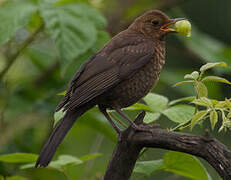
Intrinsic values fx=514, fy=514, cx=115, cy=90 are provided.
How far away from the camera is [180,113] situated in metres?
2.82

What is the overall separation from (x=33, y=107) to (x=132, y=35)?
1033mm

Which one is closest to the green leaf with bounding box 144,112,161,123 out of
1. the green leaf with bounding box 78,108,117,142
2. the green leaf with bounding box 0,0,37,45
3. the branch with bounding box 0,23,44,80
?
the green leaf with bounding box 78,108,117,142

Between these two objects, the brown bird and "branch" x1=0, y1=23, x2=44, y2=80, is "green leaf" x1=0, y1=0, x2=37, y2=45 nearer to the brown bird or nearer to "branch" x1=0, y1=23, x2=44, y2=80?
"branch" x1=0, y1=23, x2=44, y2=80

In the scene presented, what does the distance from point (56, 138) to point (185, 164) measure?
749mm

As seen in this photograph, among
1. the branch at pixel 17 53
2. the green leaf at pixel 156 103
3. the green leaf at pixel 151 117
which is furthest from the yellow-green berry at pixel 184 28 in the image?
the branch at pixel 17 53

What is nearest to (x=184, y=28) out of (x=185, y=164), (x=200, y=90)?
(x=200, y=90)

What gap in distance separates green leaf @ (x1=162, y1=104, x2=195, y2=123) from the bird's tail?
0.58 m

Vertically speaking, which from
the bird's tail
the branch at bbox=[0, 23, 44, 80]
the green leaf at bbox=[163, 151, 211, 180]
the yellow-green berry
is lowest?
the green leaf at bbox=[163, 151, 211, 180]

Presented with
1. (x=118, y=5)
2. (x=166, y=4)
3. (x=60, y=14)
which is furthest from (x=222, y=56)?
(x=60, y=14)

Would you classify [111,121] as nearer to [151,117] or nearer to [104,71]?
[104,71]

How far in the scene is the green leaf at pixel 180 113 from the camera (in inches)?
108

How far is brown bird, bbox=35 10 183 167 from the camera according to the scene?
123 inches

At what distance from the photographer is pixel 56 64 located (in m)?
4.61

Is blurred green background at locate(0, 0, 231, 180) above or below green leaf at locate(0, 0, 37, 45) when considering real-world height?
below
